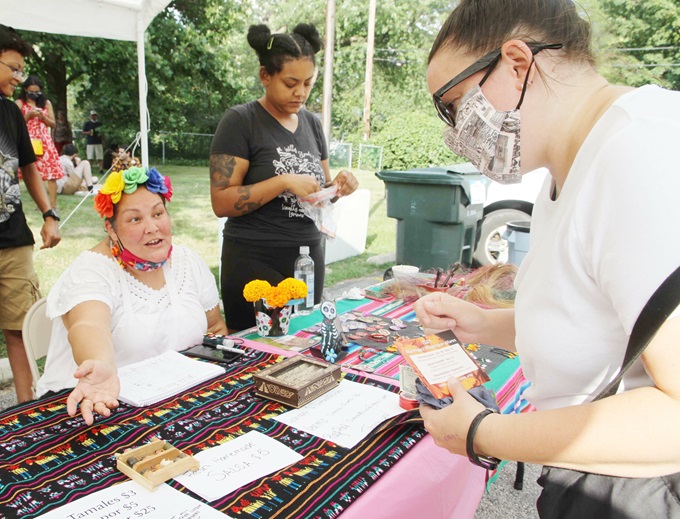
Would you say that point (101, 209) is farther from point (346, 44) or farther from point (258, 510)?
point (346, 44)

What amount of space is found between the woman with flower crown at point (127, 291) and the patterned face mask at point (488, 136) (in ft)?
4.23

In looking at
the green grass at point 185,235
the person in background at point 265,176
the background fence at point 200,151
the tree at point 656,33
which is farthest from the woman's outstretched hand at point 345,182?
the tree at point 656,33

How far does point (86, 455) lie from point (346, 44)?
1173 inches

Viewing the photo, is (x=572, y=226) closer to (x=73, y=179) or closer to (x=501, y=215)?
(x=501, y=215)

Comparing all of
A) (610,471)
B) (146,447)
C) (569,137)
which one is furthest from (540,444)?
(146,447)

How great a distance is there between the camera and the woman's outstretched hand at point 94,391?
138 centimetres

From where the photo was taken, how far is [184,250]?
92.2 inches

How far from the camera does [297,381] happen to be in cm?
158

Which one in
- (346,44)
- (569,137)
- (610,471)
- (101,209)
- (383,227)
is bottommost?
(383,227)

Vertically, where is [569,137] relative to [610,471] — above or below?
above

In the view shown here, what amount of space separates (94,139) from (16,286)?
1649 cm

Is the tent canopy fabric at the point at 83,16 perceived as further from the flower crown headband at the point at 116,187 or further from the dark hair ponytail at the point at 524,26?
the dark hair ponytail at the point at 524,26

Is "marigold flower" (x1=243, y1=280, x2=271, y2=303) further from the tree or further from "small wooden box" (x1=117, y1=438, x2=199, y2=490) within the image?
the tree

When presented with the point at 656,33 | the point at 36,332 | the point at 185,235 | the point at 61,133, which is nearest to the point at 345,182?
the point at 36,332
